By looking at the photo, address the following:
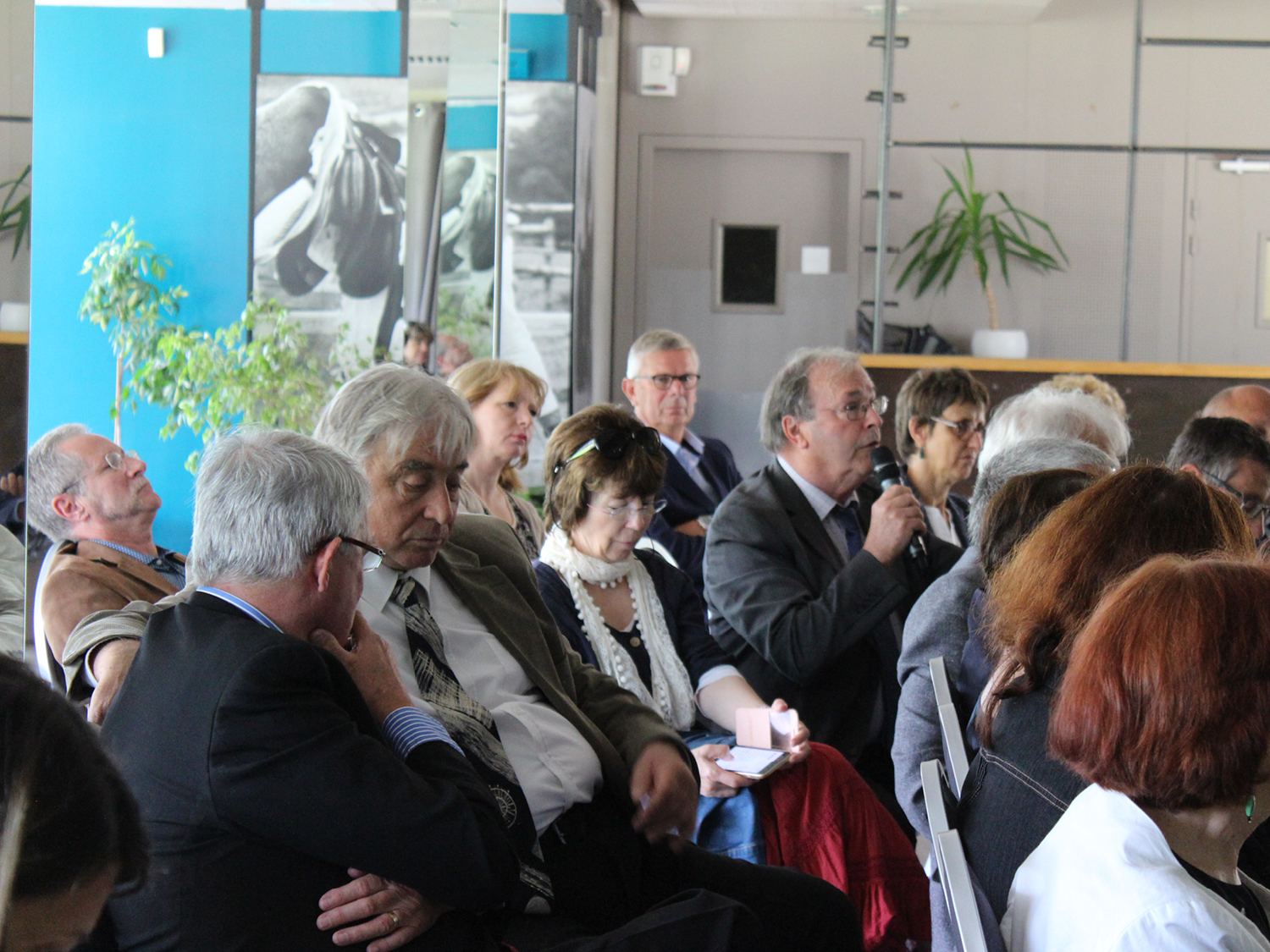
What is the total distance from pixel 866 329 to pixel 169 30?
550 centimetres

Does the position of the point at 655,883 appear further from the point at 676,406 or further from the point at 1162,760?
the point at 676,406

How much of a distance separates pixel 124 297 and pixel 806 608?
203 cm

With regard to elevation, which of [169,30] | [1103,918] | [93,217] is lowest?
[1103,918]

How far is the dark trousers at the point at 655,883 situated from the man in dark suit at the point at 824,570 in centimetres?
74

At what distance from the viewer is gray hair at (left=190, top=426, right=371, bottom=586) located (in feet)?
4.99

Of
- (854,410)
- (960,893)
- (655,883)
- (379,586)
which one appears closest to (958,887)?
(960,893)

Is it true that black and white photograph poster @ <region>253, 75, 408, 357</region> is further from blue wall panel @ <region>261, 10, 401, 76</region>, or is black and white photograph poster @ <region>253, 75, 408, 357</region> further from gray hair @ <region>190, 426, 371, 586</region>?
gray hair @ <region>190, 426, 371, 586</region>

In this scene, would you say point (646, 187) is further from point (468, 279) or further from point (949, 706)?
point (949, 706)

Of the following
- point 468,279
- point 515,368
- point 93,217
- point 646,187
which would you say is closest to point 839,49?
point 646,187

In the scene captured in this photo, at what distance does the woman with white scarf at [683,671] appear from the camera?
7.71 feet

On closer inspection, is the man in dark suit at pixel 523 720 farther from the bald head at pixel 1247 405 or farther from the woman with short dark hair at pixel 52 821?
the bald head at pixel 1247 405

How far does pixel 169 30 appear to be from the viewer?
3516mm

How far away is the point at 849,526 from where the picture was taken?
3.14m

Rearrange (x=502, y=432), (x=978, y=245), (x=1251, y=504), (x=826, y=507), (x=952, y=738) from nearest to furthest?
(x=952, y=738) → (x=826, y=507) → (x=1251, y=504) → (x=502, y=432) → (x=978, y=245)
